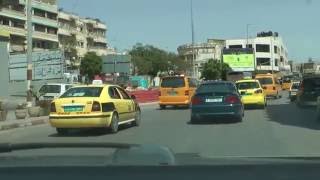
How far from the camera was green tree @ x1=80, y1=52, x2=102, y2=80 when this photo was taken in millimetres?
120062

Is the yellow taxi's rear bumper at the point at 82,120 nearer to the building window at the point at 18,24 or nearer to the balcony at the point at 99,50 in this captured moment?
the building window at the point at 18,24

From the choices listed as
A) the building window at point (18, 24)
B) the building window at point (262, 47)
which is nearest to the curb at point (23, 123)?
the building window at point (18, 24)

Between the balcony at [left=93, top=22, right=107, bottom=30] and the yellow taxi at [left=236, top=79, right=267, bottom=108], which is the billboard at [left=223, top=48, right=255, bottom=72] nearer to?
the yellow taxi at [left=236, top=79, right=267, bottom=108]

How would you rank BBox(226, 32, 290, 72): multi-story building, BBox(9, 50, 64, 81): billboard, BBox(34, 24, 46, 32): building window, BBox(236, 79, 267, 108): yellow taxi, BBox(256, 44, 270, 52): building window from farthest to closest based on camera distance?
BBox(256, 44, 270, 52): building window
BBox(226, 32, 290, 72): multi-story building
BBox(34, 24, 46, 32): building window
BBox(9, 50, 64, 81): billboard
BBox(236, 79, 267, 108): yellow taxi

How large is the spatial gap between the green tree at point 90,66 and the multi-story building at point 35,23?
6.70 metres

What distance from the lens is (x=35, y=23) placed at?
→ 10912cm

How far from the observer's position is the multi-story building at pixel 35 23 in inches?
3964

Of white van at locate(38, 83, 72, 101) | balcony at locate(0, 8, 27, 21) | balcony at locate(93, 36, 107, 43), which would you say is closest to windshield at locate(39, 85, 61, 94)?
white van at locate(38, 83, 72, 101)

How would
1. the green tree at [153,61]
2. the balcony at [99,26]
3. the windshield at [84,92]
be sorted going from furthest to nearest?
the balcony at [99,26], the green tree at [153,61], the windshield at [84,92]

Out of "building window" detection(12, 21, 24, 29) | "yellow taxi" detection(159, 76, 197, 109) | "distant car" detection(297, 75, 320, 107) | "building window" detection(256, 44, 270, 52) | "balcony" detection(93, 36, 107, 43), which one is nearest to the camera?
"distant car" detection(297, 75, 320, 107)

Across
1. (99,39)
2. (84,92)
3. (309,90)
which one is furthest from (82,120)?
(99,39)

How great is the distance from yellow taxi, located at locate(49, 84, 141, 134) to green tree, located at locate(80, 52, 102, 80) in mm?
100361

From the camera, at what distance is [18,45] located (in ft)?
339

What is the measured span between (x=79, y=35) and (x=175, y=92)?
101093mm
